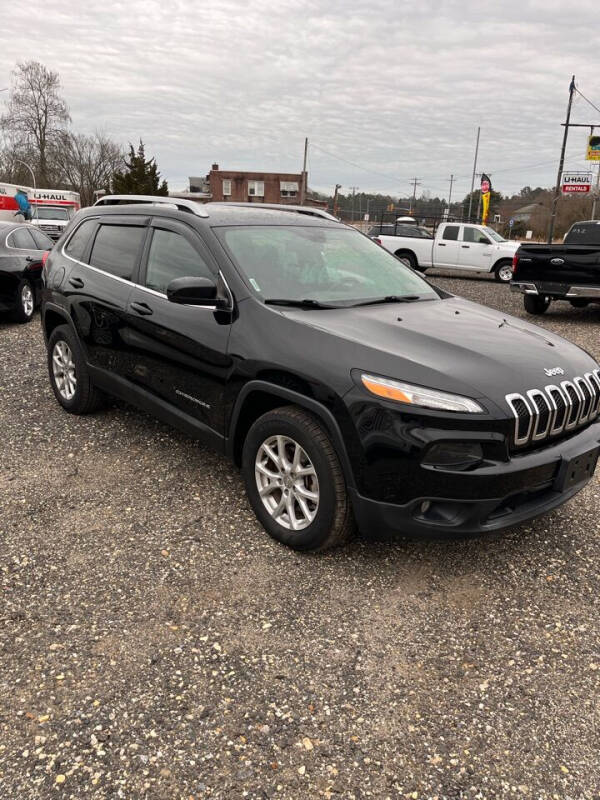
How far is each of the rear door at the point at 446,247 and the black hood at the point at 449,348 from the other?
16427mm

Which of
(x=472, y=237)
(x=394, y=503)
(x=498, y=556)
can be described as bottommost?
(x=498, y=556)

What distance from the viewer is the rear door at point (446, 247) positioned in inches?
757

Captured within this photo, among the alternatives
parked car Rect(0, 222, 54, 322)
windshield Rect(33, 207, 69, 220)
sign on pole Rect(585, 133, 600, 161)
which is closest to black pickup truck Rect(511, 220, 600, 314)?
parked car Rect(0, 222, 54, 322)

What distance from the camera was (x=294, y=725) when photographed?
221cm

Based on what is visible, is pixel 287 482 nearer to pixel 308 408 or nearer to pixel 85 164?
pixel 308 408

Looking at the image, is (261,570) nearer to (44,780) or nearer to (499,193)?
(44,780)

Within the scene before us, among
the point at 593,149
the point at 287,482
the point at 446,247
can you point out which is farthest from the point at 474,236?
the point at 287,482

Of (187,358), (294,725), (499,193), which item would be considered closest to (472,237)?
(187,358)

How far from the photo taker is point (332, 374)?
2.86 m

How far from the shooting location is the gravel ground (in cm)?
204

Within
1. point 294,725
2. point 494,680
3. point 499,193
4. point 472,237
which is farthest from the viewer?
point 499,193

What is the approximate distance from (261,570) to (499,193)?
326 ft

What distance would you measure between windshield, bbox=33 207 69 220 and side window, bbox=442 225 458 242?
16013 millimetres

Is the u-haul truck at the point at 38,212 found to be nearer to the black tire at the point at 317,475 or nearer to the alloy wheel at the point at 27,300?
the alloy wheel at the point at 27,300
